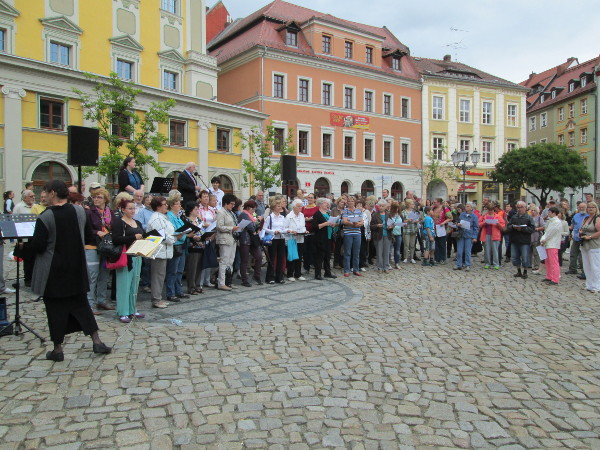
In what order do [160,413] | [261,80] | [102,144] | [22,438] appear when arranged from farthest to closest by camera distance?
[261,80]
[102,144]
[160,413]
[22,438]

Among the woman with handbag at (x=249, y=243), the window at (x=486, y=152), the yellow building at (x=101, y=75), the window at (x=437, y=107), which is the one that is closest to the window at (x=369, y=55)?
the window at (x=437, y=107)

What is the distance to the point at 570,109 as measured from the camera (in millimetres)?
57062

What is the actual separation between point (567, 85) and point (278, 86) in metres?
41.4

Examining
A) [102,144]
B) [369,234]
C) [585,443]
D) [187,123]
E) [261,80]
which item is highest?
[261,80]

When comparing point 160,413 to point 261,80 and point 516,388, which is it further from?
point 261,80

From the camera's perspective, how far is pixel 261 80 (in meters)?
35.3

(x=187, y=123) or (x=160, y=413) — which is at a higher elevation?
(x=187, y=123)

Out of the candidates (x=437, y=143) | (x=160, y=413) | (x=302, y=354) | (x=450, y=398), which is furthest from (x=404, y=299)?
(x=437, y=143)

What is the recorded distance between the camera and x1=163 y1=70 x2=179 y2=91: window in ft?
99.1

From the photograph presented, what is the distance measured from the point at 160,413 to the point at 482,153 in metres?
48.5

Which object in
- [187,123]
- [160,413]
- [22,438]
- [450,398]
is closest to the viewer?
[22,438]

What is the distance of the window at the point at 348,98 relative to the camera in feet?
131

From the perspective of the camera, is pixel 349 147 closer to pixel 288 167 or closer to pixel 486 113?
pixel 486 113

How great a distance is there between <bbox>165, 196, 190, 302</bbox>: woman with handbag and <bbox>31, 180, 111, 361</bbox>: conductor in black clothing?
2.90 m
